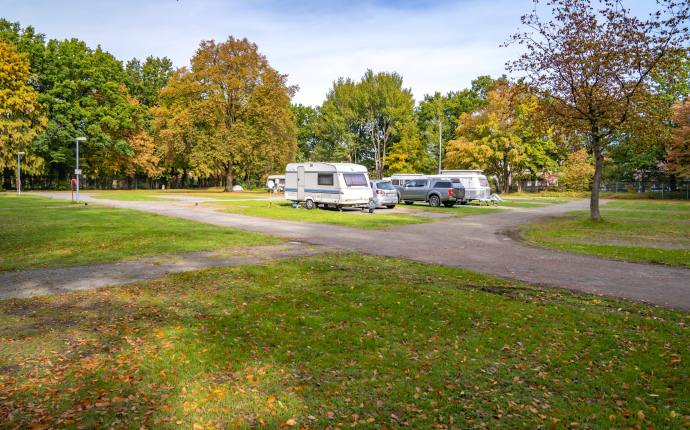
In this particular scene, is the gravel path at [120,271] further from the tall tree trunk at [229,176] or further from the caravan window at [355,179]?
the tall tree trunk at [229,176]

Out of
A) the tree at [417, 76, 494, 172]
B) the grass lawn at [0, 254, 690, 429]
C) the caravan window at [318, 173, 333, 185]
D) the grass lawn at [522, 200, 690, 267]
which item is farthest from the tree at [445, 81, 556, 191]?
the grass lawn at [0, 254, 690, 429]

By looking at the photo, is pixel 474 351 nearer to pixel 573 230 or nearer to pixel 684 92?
pixel 573 230

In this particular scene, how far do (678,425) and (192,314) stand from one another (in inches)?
213

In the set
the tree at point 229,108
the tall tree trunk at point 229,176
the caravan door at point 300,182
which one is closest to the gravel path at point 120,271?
the caravan door at point 300,182

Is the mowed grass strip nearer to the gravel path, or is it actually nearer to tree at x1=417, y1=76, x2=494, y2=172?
the gravel path

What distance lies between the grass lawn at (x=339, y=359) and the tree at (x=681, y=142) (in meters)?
43.5

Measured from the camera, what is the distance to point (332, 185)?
2645cm

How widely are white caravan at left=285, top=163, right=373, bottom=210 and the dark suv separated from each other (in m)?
6.40

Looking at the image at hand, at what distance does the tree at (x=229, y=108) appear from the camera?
4647cm

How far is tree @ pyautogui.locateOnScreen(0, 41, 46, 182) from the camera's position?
48250mm

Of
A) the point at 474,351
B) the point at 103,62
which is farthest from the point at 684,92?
the point at 103,62

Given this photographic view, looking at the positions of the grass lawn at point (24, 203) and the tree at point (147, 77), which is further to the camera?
the tree at point (147, 77)

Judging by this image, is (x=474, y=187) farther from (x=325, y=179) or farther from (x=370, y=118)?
(x=370, y=118)

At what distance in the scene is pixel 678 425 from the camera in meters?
3.73
